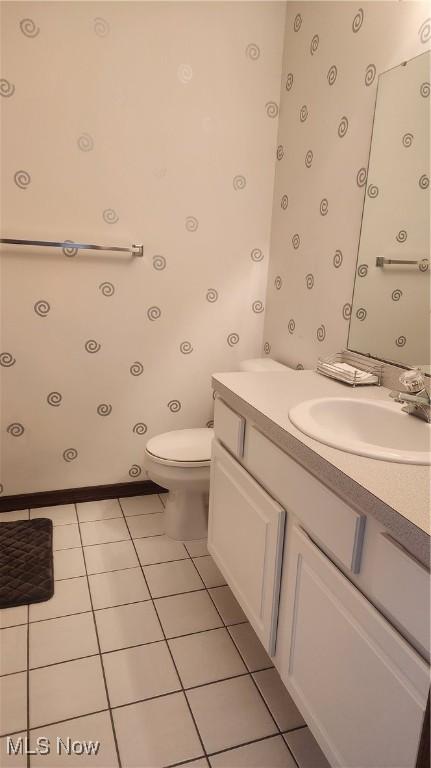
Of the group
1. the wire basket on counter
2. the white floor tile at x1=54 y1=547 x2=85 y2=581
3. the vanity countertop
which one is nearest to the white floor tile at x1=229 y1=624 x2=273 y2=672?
the white floor tile at x1=54 y1=547 x2=85 y2=581

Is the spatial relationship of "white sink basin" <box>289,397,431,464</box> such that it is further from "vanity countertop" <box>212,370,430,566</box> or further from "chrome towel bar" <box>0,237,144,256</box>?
"chrome towel bar" <box>0,237,144,256</box>

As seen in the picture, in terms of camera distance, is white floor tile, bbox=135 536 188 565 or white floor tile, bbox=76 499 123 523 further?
white floor tile, bbox=76 499 123 523

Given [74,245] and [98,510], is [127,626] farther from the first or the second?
[74,245]

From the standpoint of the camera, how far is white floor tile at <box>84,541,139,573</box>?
1.93 metres

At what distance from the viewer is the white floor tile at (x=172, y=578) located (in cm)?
181

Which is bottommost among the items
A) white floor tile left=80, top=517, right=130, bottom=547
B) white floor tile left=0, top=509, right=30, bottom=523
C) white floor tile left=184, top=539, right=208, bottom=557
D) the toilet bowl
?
white floor tile left=184, top=539, right=208, bottom=557

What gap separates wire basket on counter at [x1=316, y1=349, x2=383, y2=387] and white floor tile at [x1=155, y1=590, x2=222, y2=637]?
0.89 metres

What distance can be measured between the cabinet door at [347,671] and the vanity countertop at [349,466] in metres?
0.18

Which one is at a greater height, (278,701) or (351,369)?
(351,369)

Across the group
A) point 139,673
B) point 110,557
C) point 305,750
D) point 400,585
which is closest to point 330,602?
point 400,585

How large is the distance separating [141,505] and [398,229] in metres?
1.63

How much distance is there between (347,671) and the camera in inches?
37.6

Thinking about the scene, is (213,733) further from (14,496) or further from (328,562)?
(14,496)

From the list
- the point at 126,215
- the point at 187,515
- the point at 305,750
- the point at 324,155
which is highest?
the point at 324,155
